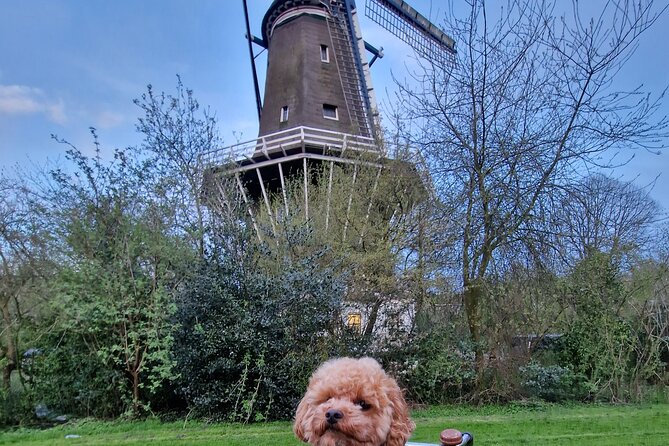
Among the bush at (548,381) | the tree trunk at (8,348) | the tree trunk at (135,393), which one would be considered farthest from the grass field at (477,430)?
the tree trunk at (8,348)

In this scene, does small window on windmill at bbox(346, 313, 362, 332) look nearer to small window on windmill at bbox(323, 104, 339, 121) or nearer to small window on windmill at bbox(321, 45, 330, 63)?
small window on windmill at bbox(323, 104, 339, 121)

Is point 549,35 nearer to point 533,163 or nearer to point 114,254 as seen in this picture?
point 533,163

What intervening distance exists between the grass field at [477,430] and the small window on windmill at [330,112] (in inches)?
423

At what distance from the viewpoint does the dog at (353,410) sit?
5.37 ft

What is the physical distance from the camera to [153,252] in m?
6.57

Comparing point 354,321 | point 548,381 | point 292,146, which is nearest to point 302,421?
point 354,321

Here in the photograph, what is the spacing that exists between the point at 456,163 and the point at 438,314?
232cm

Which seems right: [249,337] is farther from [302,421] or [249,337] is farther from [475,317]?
[302,421]

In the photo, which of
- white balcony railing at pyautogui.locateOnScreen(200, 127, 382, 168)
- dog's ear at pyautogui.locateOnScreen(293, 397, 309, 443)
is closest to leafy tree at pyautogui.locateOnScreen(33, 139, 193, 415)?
white balcony railing at pyautogui.locateOnScreen(200, 127, 382, 168)

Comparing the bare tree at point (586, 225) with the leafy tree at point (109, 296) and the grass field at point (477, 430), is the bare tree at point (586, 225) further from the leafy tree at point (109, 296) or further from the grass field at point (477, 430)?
the leafy tree at point (109, 296)

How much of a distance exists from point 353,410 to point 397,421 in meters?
0.22

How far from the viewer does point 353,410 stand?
1.66 m

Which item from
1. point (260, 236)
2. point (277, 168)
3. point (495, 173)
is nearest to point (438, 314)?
point (495, 173)

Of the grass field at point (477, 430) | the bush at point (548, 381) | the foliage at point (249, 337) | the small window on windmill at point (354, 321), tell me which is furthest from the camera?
the bush at point (548, 381)
